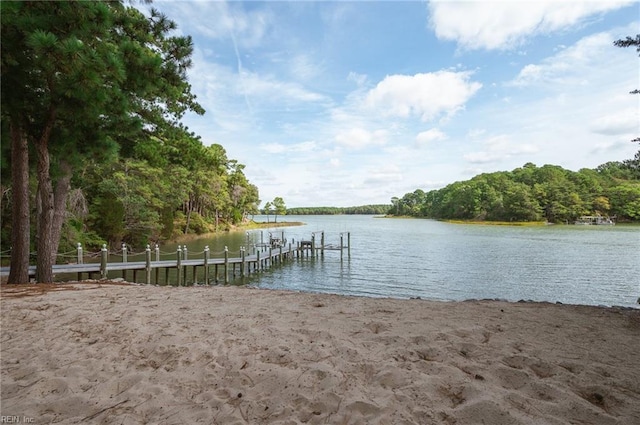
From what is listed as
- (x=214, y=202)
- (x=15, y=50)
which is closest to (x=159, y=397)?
(x=15, y=50)

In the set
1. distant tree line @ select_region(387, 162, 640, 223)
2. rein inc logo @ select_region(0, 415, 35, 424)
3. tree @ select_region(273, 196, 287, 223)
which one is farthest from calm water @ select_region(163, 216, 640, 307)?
tree @ select_region(273, 196, 287, 223)

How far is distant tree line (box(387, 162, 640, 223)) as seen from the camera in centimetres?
6762

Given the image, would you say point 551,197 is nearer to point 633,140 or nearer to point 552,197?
point 552,197

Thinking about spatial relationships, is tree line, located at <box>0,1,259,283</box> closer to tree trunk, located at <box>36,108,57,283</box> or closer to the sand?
tree trunk, located at <box>36,108,57,283</box>

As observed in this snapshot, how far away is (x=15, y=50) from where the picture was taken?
5.85 meters

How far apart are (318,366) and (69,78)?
5.92 meters

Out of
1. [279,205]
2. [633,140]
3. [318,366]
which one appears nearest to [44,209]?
[318,366]

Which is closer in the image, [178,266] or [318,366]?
[318,366]

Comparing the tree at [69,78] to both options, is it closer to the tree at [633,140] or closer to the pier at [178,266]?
the pier at [178,266]

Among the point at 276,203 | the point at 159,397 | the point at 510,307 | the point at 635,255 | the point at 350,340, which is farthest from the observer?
the point at 276,203

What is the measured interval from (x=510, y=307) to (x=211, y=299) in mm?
5209

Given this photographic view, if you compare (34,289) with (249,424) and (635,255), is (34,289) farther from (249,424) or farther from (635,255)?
(635,255)

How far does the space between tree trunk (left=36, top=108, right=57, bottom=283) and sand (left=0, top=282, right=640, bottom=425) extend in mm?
3147

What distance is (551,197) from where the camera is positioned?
70250 mm
